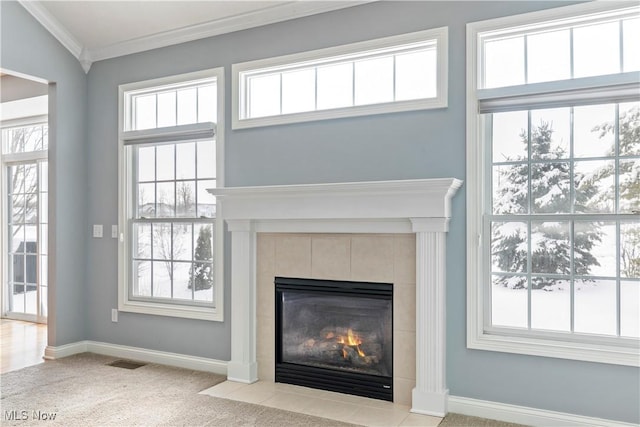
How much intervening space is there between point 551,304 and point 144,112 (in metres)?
3.66

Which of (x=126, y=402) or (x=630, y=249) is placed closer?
(x=630, y=249)

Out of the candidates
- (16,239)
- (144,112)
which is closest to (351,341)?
(144,112)

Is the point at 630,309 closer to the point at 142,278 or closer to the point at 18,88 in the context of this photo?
the point at 142,278

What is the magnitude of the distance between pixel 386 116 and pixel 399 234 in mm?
805

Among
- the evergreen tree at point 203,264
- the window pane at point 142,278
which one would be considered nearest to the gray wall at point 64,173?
the window pane at point 142,278

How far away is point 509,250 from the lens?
3119mm

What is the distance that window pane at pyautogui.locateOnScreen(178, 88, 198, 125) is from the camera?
13.9ft

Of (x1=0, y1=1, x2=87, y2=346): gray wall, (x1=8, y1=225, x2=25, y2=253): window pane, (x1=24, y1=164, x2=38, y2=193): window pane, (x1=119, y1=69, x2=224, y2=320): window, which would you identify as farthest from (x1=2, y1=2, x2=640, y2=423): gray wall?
(x1=8, y1=225, x2=25, y2=253): window pane

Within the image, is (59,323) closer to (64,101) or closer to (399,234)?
(64,101)

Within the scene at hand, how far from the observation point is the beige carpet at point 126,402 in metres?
2.98

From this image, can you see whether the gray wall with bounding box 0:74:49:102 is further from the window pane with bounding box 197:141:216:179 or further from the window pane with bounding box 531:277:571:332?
the window pane with bounding box 531:277:571:332

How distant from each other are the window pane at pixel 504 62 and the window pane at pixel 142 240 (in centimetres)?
310

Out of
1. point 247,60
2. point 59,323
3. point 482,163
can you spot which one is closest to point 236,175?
point 247,60

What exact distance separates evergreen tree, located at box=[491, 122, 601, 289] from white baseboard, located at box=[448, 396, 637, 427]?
0.73 m
